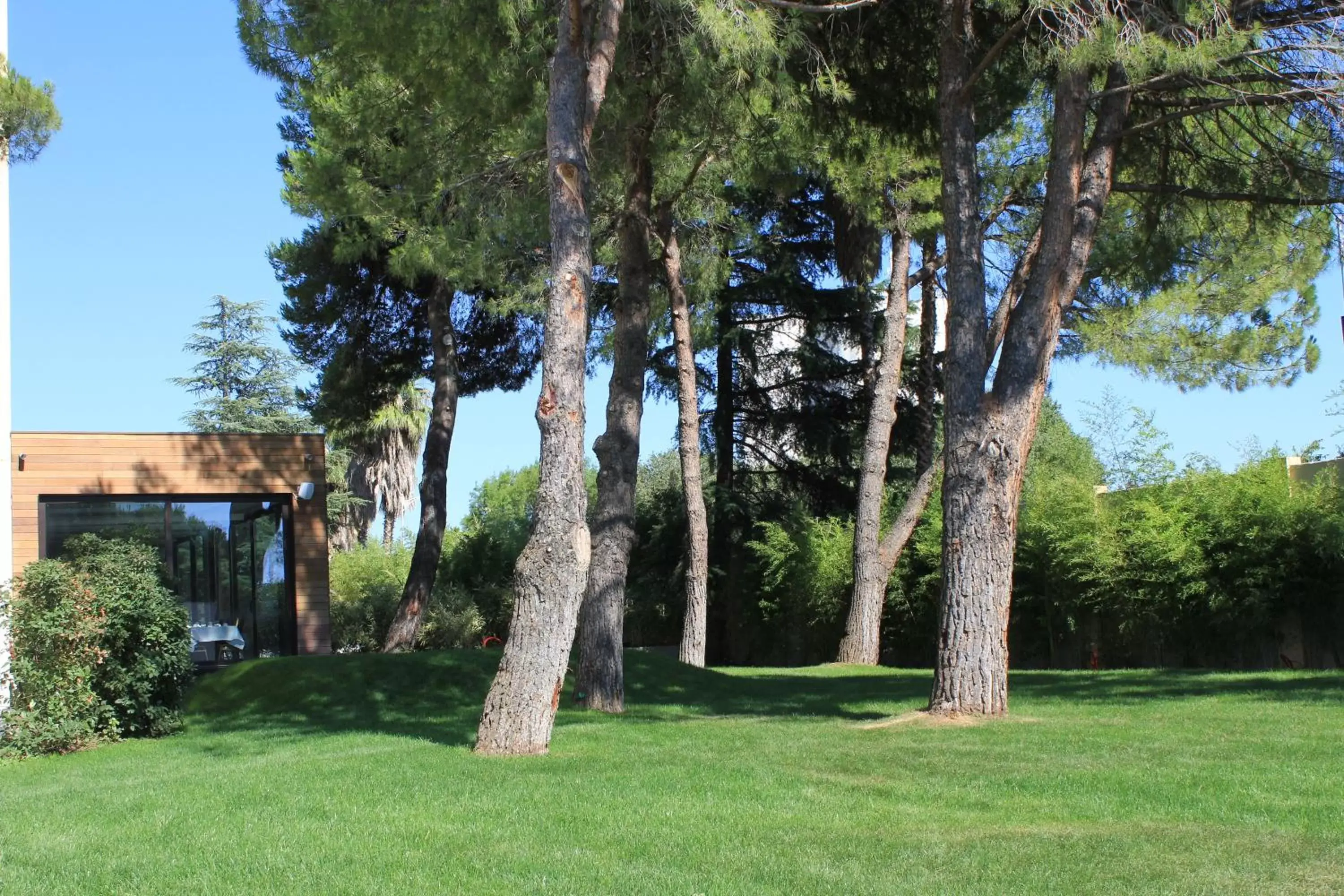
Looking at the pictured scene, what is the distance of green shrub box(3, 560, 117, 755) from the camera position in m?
10.1

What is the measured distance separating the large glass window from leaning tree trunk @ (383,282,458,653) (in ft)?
5.95

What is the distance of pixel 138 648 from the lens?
10930 mm

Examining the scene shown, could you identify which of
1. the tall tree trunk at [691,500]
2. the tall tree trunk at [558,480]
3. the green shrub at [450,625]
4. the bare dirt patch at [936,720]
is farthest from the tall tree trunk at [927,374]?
the tall tree trunk at [558,480]

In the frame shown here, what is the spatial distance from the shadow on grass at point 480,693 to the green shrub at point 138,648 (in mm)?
470

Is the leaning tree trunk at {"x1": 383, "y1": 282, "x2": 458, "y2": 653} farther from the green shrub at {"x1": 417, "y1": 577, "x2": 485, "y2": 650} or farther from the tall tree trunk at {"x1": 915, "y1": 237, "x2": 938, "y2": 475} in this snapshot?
the tall tree trunk at {"x1": 915, "y1": 237, "x2": 938, "y2": 475}

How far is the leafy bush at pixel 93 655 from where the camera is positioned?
1013 centimetres

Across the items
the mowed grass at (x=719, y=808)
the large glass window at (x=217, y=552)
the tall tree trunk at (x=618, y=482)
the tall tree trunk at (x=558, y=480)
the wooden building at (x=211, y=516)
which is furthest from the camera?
the large glass window at (x=217, y=552)

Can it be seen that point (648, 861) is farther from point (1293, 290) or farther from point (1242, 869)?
point (1293, 290)

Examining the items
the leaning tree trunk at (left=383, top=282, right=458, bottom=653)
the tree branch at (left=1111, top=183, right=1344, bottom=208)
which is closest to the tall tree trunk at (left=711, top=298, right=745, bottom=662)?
the leaning tree trunk at (left=383, top=282, right=458, bottom=653)

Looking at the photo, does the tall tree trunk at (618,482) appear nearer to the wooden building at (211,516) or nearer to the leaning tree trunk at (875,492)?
the wooden building at (211,516)

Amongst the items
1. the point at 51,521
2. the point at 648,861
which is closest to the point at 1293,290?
the point at 648,861

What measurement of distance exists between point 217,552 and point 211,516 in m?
0.51

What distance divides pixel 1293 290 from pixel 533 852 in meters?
14.7

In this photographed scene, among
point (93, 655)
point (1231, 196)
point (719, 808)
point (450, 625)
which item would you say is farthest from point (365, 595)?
point (719, 808)
